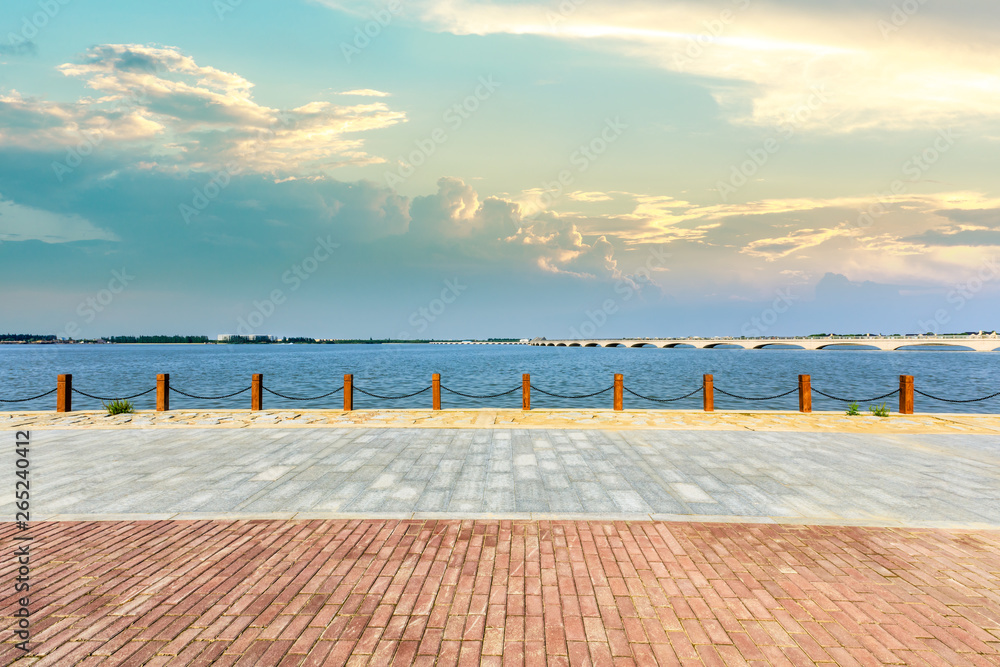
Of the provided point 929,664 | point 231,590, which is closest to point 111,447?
point 231,590

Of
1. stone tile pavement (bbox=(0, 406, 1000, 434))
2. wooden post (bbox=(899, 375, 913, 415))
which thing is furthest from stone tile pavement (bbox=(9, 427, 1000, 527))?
wooden post (bbox=(899, 375, 913, 415))

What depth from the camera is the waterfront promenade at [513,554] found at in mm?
3844

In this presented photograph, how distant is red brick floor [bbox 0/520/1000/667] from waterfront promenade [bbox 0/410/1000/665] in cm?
2

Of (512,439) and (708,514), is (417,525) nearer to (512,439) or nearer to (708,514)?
(708,514)

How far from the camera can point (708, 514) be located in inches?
260

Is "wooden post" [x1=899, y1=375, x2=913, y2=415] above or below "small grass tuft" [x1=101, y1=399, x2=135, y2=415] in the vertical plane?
above

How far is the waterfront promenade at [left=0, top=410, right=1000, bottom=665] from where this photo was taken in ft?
12.6

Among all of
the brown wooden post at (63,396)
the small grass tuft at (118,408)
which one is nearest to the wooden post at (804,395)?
the small grass tuft at (118,408)

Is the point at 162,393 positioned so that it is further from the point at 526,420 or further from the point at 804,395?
the point at 804,395

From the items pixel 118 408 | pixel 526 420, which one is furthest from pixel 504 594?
pixel 118 408

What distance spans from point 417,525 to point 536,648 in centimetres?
280

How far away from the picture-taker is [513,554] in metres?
5.34

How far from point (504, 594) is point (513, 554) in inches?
32.3

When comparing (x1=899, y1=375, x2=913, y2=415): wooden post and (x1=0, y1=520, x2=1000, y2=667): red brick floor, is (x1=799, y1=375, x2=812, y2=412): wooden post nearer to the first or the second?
(x1=899, y1=375, x2=913, y2=415): wooden post
